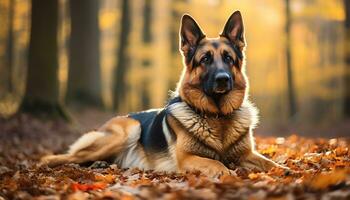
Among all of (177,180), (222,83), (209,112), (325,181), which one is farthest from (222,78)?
(325,181)

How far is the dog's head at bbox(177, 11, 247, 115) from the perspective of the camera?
6082 mm

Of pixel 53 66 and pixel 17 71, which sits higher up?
pixel 53 66

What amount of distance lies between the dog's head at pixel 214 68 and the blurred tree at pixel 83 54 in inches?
445

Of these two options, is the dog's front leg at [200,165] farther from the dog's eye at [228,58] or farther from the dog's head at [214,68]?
the dog's eye at [228,58]

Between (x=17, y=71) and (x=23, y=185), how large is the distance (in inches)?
1139

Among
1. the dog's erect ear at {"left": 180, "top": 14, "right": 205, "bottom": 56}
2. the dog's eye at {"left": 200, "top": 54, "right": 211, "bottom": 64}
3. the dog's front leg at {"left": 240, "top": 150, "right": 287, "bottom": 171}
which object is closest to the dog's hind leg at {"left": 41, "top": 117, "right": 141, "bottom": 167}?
the dog's erect ear at {"left": 180, "top": 14, "right": 205, "bottom": 56}

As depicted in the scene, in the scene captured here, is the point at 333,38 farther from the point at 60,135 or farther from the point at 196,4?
the point at 60,135

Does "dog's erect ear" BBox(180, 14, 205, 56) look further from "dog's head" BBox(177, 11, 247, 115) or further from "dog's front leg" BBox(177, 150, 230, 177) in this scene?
"dog's front leg" BBox(177, 150, 230, 177)

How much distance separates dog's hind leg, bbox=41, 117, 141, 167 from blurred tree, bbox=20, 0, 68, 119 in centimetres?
458

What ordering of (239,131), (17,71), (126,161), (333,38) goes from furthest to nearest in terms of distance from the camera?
1. (333,38)
2. (17,71)
3. (126,161)
4. (239,131)

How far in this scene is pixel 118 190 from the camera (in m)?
4.40

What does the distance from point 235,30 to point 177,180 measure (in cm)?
239

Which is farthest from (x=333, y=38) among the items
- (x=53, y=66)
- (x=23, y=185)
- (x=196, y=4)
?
(x=23, y=185)

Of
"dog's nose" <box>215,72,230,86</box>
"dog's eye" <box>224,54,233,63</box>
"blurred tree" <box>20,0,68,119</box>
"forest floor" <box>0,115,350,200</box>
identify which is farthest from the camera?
"blurred tree" <box>20,0,68,119</box>
